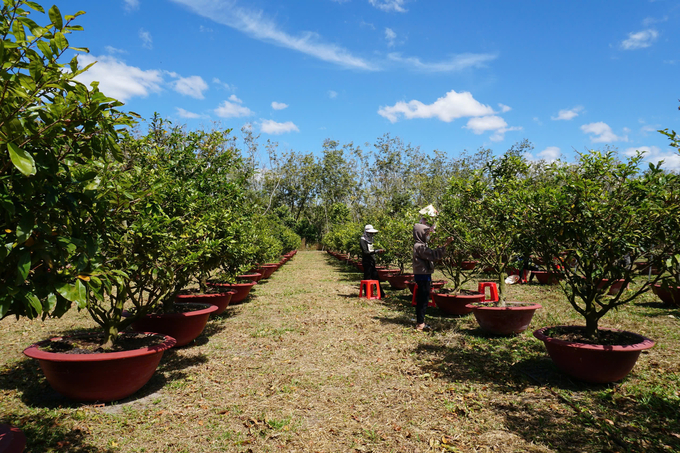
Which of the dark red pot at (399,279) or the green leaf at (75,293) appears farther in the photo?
the dark red pot at (399,279)

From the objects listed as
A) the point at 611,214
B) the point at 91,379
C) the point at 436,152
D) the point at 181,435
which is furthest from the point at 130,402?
the point at 436,152

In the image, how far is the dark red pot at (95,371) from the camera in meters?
3.69

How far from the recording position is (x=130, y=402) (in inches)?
161

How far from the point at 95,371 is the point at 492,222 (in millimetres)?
5348

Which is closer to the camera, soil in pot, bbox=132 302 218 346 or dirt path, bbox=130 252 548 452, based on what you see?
dirt path, bbox=130 252 548 452

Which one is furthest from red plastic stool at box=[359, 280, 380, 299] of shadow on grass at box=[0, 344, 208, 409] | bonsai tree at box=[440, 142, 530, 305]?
shadow on grass at box=[0, 344, 208, 409]

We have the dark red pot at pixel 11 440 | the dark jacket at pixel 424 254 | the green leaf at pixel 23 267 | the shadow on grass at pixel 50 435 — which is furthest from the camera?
the dark jacket at pixel 424 254

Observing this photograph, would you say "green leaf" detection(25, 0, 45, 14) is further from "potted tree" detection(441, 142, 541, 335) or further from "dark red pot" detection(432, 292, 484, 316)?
"dark red pot" detection(432, 292, 484, 316)

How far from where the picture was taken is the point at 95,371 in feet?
12.3

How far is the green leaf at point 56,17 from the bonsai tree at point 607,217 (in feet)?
13.4

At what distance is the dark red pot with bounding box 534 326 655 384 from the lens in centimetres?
402

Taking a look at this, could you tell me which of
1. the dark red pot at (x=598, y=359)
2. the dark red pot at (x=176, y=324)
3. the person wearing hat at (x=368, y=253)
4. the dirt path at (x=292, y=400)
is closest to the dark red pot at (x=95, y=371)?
the dirt path at (x=292, y=400)

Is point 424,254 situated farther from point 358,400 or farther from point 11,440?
point 11,440

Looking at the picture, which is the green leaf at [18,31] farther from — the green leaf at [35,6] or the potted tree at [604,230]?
the potted tree at [604,230]
